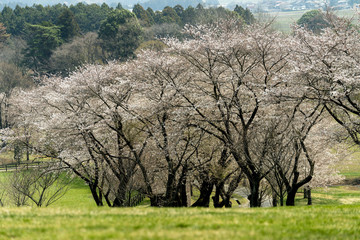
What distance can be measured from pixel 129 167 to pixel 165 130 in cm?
276

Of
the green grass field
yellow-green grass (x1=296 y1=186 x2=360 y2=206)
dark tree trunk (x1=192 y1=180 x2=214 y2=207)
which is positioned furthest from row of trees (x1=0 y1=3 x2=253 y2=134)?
the green grass field

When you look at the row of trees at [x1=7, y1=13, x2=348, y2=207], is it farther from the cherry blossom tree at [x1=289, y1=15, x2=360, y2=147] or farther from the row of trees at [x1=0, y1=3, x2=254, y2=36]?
the row of trees at [x1=0, y1=3, x2=254, y2=36]

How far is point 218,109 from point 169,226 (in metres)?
12.0

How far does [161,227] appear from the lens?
709 cm

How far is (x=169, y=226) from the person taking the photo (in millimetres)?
7234

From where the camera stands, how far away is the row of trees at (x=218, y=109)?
16172 mm

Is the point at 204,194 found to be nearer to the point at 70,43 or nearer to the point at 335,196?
the point at 335,196

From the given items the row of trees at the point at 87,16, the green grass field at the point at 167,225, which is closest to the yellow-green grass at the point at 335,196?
the green grass field at the point at 167,225

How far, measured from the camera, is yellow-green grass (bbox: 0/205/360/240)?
6.42m

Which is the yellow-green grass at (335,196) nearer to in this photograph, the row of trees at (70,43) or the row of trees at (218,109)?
the row of trees at (218,109)

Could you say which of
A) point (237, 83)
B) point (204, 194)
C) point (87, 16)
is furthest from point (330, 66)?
point (87, 16)

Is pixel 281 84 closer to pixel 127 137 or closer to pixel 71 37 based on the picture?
pixel 127 137

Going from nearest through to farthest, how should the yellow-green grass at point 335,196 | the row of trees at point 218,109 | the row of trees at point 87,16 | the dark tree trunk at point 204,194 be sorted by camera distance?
the row of trees at point 218,109
the dark tree trunk at point 204,194
the yellow-green grass at point 335,196
the row of trees at point 87,16

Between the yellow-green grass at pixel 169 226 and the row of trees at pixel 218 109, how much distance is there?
7.35 metres
